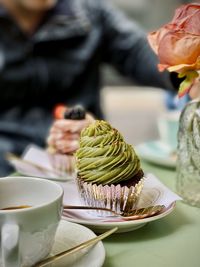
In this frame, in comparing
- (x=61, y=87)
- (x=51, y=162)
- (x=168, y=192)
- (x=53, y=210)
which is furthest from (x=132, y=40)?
(x=53, y=210)

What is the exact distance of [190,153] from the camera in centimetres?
75

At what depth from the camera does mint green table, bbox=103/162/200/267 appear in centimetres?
58

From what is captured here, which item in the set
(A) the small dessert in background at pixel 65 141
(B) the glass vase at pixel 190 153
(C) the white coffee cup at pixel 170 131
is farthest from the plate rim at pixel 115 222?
(C) the white coffee cup at pixel 170 131

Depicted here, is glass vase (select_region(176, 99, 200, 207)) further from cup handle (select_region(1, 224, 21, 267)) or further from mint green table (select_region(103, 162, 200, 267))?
cup handle (select_region(1, 224, 21, 267))

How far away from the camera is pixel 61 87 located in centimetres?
155

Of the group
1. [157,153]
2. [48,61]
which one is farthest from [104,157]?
[48,61]

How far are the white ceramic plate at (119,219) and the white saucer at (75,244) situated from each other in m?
0.02

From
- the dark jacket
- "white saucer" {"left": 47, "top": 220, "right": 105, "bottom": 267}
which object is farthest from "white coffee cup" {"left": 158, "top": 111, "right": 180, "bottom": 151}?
"white saucer" {"left": 47, "top": 220, "right": 105, "bottom": 267}

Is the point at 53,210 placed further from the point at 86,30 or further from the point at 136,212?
the point at 86,30

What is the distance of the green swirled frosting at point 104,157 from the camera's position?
65 centimetres

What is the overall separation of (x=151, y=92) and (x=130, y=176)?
7.71 ft

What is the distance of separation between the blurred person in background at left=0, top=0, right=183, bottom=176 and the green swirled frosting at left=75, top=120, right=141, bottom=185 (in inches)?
30.7

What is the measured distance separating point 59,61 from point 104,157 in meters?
0.94

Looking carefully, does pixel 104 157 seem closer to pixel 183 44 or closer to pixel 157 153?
pixel 183 44
